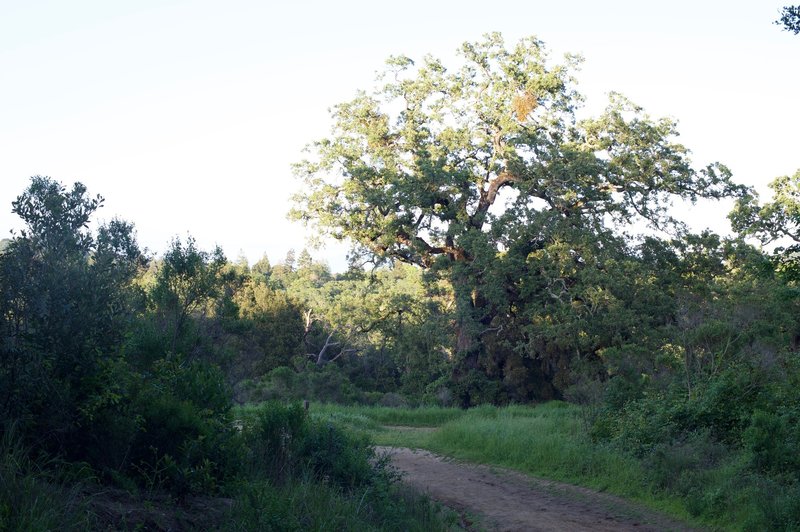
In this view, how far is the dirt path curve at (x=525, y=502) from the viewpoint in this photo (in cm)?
1183

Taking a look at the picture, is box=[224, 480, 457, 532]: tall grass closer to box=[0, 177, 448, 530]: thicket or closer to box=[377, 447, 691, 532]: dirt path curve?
box=[0, 177, 448, 530]: thicket

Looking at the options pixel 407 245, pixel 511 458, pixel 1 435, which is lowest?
pixel 511 458

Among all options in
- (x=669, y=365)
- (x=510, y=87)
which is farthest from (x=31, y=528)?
(x=510, y=87)

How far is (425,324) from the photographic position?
3703 cm

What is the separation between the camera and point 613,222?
33.5 metres

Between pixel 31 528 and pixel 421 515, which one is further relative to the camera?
pixel 421 515

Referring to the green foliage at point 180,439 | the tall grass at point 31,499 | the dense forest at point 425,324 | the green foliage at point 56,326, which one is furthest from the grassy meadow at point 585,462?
the tall grass at point 31,499

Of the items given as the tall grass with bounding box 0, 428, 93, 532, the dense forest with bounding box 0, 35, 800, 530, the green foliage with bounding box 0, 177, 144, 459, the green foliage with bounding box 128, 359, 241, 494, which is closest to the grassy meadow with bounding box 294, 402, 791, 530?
the dense forest with bounding box 0, 35, 800, 530

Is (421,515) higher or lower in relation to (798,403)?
lower

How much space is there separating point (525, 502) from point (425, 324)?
2349 cm

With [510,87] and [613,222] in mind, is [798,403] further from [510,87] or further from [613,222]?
[510,87]

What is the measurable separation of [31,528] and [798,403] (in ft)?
42.6

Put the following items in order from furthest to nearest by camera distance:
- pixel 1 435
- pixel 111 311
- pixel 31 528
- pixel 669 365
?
1. pixel 669 365
2. pixel 111 311
3. pixel 1 435
4. pixel 31 528

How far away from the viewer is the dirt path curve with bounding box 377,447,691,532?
11828mm
